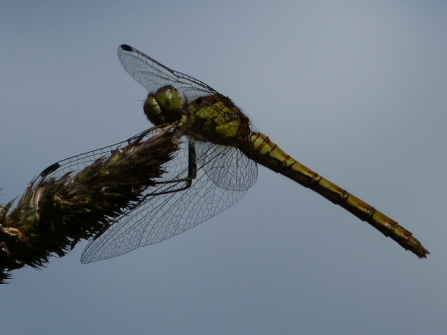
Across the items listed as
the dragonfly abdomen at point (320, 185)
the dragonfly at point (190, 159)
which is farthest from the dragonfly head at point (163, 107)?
the dragonfly abdomen at point (320, 185)

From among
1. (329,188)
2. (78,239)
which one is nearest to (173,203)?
(329,188)

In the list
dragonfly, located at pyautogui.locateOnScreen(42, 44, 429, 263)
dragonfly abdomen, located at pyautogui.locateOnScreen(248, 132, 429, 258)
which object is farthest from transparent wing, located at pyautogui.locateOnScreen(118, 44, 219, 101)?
dragonfly abdomen, located at pyautogui.locateOnScreen(248, 132, 429, 258)

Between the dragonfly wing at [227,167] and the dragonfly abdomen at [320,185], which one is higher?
the dragonfly abdomen at [320,185]

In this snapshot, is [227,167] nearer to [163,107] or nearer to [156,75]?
[163,107]

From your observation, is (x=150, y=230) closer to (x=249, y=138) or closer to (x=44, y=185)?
(x=249, y=138)

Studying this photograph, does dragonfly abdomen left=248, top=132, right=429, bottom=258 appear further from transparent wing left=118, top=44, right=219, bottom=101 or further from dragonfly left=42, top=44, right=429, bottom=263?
transparent wing left=118, top=44, right=219, bottom=101

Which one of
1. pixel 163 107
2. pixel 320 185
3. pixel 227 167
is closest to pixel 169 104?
pixel 163 107

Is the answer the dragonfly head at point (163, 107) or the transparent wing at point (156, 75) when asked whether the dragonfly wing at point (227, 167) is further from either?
the transparent wing at point (156, 75)
